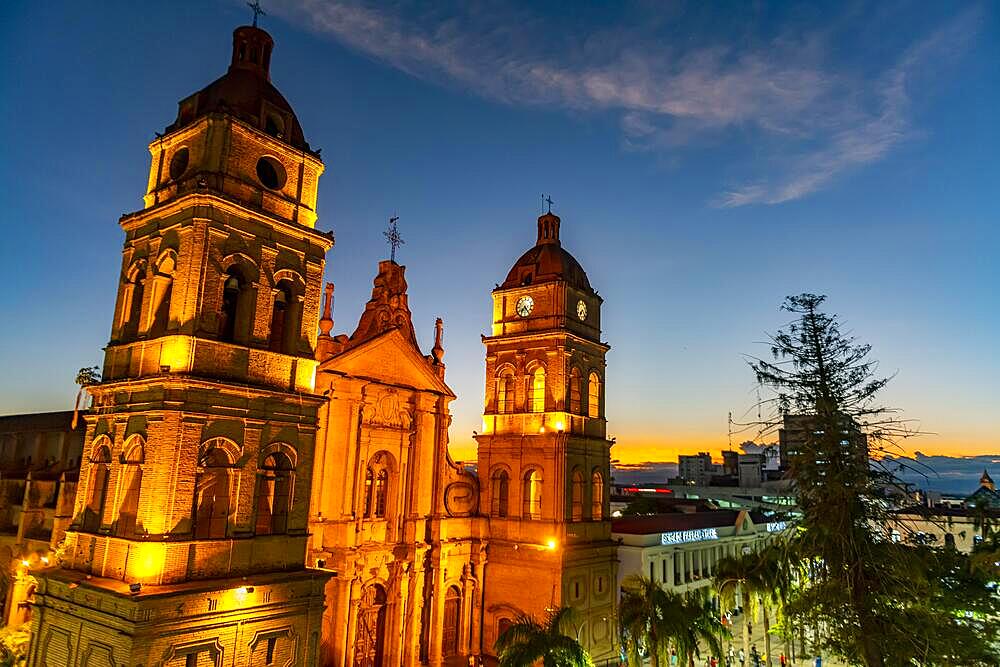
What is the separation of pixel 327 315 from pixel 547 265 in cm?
1346

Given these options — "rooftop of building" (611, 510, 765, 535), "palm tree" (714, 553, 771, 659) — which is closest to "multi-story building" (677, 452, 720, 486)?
"rooftop of building" (611, 510, 765, 535)

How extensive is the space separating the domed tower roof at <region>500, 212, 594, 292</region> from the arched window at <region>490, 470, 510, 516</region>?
10.9m

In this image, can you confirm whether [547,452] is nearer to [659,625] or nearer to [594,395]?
[594,395]

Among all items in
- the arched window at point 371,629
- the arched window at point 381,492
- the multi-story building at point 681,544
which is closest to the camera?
the arched window at point 371,629

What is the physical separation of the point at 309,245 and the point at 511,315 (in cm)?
1668

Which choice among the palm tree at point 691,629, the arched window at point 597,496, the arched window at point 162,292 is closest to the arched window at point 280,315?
the arched window at point 162,292

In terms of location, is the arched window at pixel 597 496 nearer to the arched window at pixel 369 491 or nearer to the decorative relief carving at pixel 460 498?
the decorative relief carving at pixel 460 498

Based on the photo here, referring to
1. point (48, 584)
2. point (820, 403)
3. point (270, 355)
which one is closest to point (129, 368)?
point (270, 355)

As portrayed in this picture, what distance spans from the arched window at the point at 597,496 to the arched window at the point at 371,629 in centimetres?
1252

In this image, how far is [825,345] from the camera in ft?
57.8

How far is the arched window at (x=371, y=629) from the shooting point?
29.9m

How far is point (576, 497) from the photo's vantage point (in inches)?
1435

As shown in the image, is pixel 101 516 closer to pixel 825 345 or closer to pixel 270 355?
pixel 270 355

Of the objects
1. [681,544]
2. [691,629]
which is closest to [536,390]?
[691,629]
